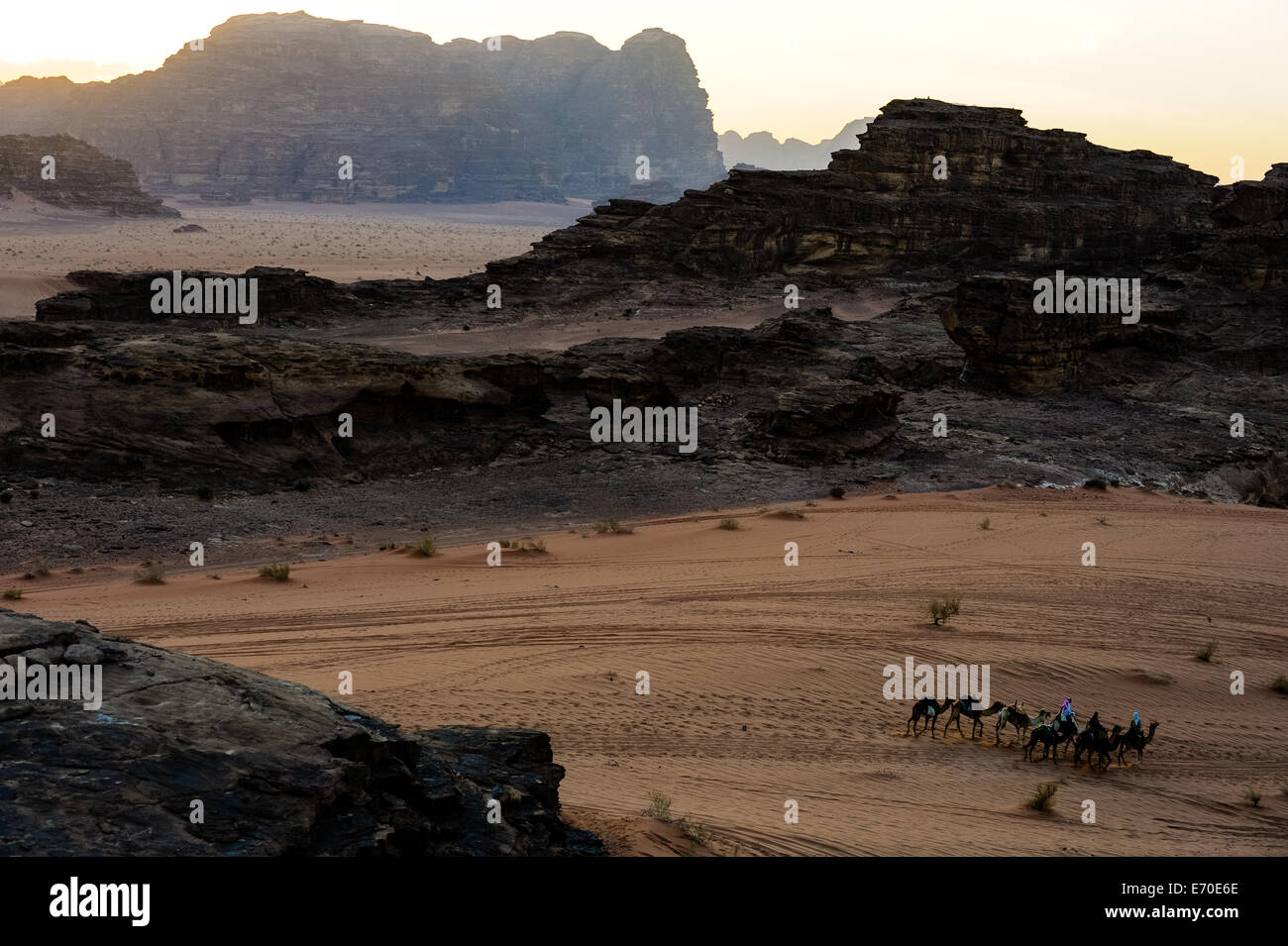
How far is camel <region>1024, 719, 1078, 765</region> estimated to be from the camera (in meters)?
10.4

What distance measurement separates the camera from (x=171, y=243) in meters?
75.6

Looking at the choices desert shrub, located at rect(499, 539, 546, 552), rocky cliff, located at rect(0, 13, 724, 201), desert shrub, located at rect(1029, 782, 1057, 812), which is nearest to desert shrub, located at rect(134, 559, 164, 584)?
desert shrub, located at rect(499, 539, 546, 552)

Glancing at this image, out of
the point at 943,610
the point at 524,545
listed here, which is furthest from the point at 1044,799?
the point at 524,545

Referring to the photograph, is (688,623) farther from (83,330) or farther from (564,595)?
(83,330)

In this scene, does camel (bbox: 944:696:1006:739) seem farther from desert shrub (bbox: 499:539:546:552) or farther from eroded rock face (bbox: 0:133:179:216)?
eroded rock face (bbox: 0:133:179:216)

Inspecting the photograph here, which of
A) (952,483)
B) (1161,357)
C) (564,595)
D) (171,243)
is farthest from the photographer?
(171,243)

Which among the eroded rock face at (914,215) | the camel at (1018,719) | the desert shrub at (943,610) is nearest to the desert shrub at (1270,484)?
the desert shrub at (943,610)

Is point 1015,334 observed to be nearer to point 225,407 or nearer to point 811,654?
point 225,407

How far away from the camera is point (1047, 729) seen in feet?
34.1

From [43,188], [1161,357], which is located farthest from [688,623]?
[43,188]

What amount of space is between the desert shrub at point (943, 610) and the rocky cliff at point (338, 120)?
431ft

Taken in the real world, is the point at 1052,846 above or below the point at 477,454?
below
